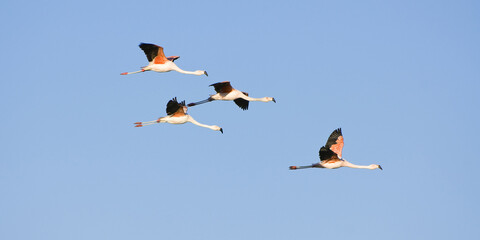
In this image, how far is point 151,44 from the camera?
53594 mm

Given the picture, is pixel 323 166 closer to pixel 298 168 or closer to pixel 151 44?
pixel 298 168

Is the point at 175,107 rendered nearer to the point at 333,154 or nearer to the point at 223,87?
the point at 223,87

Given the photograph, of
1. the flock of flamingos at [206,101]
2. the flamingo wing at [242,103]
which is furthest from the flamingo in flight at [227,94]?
the flamingo wing at [242,103]

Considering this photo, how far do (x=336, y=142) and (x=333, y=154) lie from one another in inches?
58.8

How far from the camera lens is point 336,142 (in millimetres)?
54406

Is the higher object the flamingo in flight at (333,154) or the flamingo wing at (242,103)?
the flamingo wing at (242,103)

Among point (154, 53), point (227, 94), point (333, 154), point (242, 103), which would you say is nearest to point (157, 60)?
point (154, 53)

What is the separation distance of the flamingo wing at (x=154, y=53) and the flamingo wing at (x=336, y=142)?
8662 mm

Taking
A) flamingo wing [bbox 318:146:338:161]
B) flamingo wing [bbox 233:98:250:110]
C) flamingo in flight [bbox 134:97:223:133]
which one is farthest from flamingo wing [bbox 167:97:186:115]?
flamingo wing [bbox 318:146:338:161]

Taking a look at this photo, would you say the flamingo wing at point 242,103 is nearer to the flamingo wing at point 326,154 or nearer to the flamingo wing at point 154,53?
the flamingo wing at point 154,53

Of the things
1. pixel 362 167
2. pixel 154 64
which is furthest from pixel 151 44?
pixel 362 167

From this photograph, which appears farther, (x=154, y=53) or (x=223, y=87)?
(x=223, y=87)

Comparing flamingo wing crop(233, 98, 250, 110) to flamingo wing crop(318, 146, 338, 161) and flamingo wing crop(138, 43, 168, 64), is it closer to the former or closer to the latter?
flamingo wing crop(138, 43, 168, 64)

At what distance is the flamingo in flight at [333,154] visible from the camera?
53.1m
